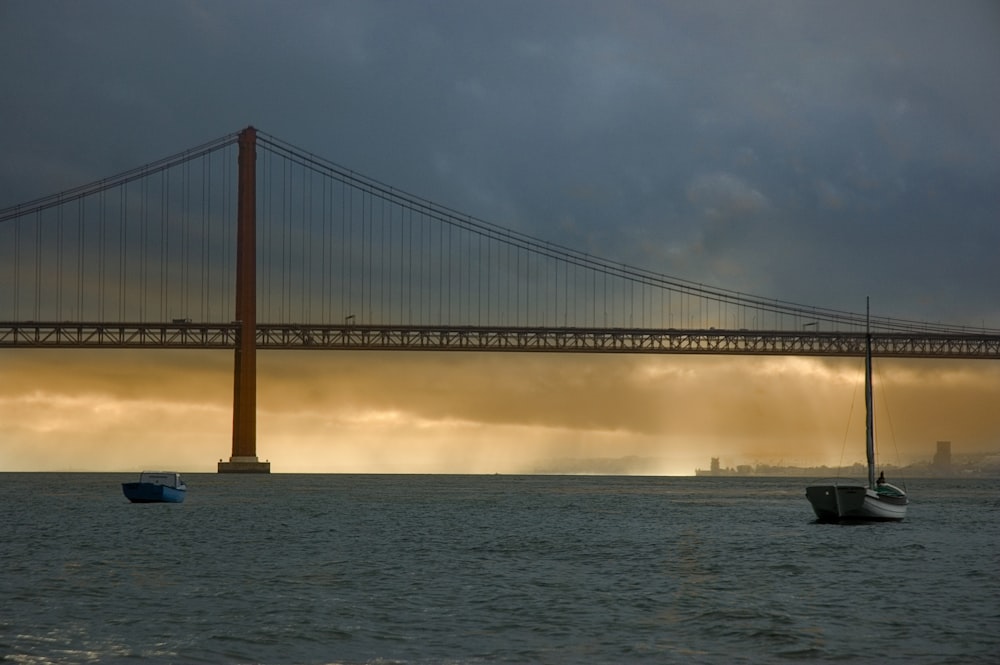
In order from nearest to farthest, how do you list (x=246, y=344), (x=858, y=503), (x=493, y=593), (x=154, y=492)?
(x=493, y=593)
(x=858, y=503)
(x=154, y=492)
(x=246, y=344)

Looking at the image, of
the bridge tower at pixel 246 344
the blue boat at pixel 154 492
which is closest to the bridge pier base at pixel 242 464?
the bridge tower at pixel 246 344

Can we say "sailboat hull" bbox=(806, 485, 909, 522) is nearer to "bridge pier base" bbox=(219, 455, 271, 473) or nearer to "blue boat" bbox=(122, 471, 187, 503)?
"blue boat" bbox=(122, 471, 187, 503)

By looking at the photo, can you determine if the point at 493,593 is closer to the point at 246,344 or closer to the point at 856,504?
the point at 856,504

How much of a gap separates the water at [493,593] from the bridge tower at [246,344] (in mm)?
41404

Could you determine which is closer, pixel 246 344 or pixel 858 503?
pixel 858 503

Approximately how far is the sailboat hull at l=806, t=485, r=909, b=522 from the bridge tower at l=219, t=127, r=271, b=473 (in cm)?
5008

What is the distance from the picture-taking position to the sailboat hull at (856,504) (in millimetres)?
49906

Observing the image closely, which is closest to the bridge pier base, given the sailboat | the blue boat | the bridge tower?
the bridge tower

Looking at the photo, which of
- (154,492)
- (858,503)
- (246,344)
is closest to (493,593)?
(858,503)

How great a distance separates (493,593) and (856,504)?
26.8m

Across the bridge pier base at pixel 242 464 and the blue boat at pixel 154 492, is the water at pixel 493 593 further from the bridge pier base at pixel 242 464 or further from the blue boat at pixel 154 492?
the bridge pier base at pixel 242 464

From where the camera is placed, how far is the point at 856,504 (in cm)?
5016

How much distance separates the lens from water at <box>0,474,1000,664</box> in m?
20.2

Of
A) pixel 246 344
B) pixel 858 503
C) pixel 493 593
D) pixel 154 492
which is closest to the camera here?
A: pixel 493 593
